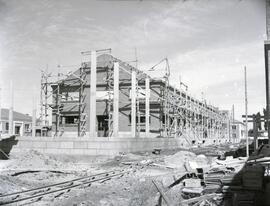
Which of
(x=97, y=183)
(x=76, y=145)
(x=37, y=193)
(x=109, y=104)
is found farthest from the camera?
(x=109, y=104)

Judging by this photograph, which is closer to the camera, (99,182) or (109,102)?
(99,182)

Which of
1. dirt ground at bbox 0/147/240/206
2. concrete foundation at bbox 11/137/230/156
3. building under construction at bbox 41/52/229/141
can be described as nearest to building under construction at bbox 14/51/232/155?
building under construction at bbox 41/52/229/141

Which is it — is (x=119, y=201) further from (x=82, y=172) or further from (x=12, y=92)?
(x=12, y=92)

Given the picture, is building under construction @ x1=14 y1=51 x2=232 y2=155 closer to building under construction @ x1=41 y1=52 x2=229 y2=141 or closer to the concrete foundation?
building under construction @ x1=41 y1=52 x2=229 y2=141

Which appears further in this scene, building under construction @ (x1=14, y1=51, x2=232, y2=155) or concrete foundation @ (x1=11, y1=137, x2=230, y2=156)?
building under construction @ (x1=14, y1=51, x2=232, y2=155)

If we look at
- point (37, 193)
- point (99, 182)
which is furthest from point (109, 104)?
point (37, 193)

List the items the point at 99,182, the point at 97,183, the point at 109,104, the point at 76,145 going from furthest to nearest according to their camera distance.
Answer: the point at 109,104
the point at 76,145
the point at 99,182
the point at 97,183

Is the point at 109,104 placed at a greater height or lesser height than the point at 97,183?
greater

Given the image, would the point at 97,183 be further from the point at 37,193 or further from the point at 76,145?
the point at 76,145

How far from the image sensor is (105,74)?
36.4 m

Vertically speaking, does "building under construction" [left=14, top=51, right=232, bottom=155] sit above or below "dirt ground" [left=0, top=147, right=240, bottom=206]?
above

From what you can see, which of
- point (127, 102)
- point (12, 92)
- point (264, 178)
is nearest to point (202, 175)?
point (264, 178)

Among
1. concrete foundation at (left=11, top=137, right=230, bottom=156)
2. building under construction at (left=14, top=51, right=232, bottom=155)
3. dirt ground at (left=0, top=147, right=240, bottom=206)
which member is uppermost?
building under construction at (left=14, top=51, right=232, bottom=155)

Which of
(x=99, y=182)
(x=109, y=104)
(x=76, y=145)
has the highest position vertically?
(x=109, y=104)
